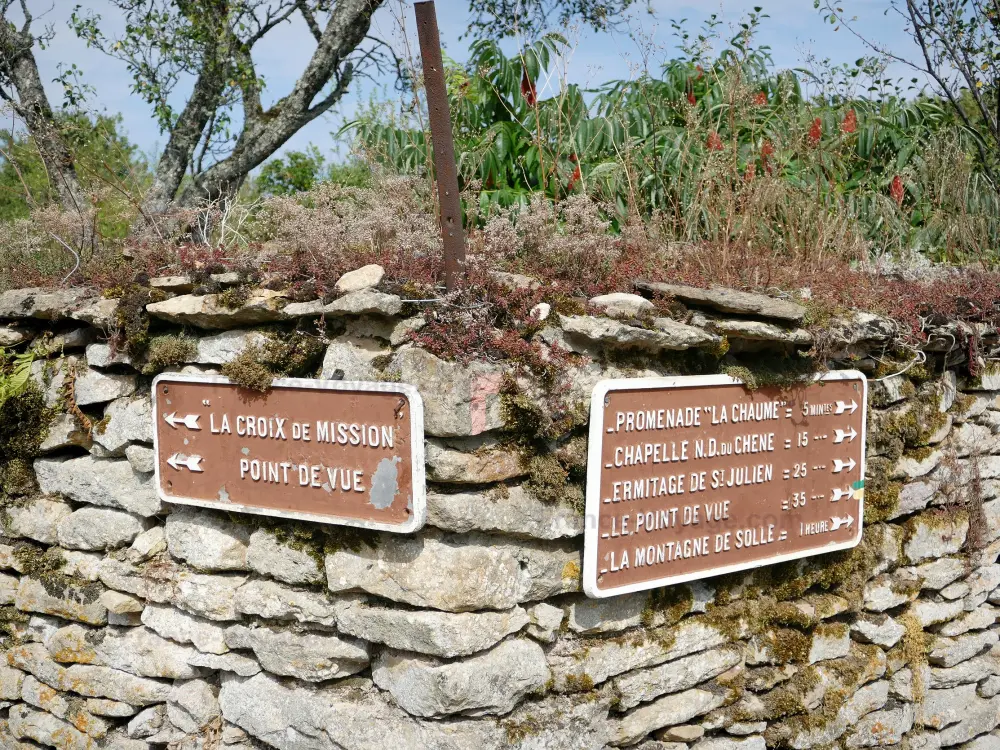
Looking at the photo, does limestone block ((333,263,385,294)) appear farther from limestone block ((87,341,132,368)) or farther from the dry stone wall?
limestone block ((87,341,132,368))

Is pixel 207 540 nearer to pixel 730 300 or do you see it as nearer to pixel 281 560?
pixel 281 560

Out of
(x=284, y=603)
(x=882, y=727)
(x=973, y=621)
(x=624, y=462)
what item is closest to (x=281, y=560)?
(x=284, y=603)

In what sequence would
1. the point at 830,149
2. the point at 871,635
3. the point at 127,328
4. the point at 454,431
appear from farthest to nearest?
the point at 830,149 < the point at 871,635 < the point at 127,328 < the point at 454,431

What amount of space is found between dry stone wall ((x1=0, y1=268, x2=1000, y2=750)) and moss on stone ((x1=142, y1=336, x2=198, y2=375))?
1 centimetres

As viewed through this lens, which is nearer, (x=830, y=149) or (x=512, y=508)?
(x=512, y=508)

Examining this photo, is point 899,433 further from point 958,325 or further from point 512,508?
point 512,508

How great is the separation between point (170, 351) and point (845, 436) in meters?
2.68

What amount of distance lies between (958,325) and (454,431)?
264 cm

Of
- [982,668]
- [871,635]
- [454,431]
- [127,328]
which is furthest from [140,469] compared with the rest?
[982,668]

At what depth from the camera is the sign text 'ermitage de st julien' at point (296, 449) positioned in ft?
9.12

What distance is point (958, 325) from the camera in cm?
408

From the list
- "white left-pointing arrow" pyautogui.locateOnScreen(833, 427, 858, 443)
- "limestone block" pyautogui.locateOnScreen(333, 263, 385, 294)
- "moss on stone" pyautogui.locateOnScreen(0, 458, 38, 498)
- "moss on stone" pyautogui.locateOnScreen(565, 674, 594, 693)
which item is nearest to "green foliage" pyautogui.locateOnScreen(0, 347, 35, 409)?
"moss on stone" pyautogui.locateOnScreen(0, 458, 38, 498)

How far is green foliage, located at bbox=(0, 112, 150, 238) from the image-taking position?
172 inches

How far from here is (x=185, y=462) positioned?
3338 mm
